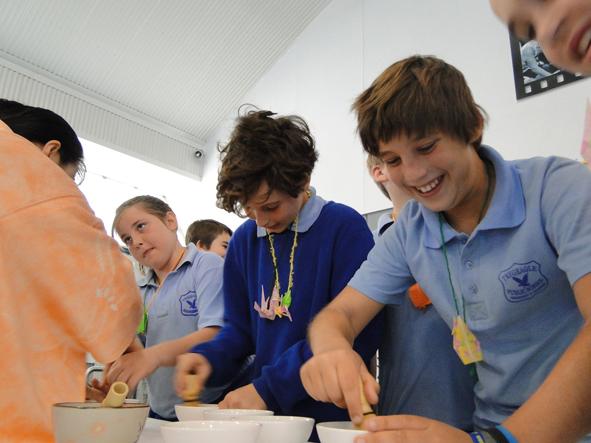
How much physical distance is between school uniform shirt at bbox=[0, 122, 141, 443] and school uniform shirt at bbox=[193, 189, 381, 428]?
37 cm

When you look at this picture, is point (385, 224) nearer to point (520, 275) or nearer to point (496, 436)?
point (520, 275)

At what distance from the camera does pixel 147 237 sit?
74.4 inches

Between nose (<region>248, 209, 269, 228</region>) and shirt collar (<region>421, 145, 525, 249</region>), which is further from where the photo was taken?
nose (<region>248, 209, 269, 228</region>)

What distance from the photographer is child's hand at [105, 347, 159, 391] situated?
1.26m

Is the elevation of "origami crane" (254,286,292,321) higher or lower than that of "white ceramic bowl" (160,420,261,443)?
lower

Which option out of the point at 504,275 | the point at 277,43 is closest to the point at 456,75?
the point at 504,275

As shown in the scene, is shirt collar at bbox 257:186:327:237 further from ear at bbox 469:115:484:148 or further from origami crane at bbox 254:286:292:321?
ear at bbox 469:115:484:148

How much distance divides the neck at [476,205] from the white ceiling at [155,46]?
344 cm

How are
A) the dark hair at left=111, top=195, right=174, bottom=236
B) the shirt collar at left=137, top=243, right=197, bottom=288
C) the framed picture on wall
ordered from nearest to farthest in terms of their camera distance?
the shirt collar at left=137, top=243, right=197, bottom=288 < the dark hair at left=111, top=195, right=174, bottom=236 < the framed picture on wall

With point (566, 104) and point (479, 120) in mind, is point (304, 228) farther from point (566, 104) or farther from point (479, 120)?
point (566, 104)

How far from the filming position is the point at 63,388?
869mm

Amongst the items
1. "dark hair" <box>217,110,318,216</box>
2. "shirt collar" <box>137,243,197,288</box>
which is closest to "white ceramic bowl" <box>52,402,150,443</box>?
"dark hair" <box>217,110,318,216</box>

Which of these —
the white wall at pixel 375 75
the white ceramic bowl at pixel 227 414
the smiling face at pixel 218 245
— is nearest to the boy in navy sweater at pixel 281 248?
the white ceramic bowl at pixel 227 414

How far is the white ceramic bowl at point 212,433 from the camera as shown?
1.90 feet
